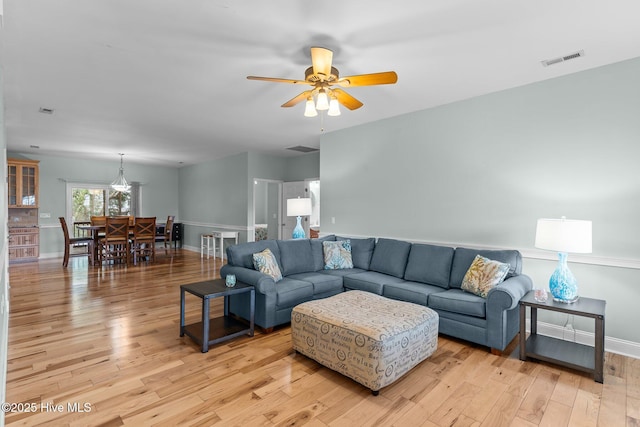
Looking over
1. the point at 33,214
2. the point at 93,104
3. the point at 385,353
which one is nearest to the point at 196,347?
the point at 385,353

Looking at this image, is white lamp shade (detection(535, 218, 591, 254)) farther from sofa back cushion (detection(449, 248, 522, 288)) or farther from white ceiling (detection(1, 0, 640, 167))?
white ceiling (detection(1, 0, 640, 167))

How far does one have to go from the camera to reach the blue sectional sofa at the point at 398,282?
2982 mm

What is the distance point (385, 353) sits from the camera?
89.0 inches

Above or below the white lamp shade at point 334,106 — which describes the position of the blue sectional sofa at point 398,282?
below

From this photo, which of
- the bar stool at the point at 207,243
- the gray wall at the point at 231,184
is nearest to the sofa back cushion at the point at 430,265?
the gray wall at the point at 231,184

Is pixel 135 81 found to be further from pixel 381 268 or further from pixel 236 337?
pixel 381 268

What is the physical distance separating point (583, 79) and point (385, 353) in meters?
3.25

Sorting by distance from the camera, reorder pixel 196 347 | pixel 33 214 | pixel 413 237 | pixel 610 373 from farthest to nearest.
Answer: pixel 33 214 < pixel 413 237 < pixel 196 347 < pixel 610 373

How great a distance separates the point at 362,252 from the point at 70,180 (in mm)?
8094

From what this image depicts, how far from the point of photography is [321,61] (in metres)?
2.45

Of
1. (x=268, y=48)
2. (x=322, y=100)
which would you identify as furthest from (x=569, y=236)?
(x=268, y=48)

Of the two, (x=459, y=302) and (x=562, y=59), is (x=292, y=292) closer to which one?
(x=459, y=302)

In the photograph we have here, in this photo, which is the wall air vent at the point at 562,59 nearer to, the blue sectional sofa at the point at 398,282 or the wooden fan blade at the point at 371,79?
the wooden fan blade at the point at 371,79

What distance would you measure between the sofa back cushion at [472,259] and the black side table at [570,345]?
33cm
